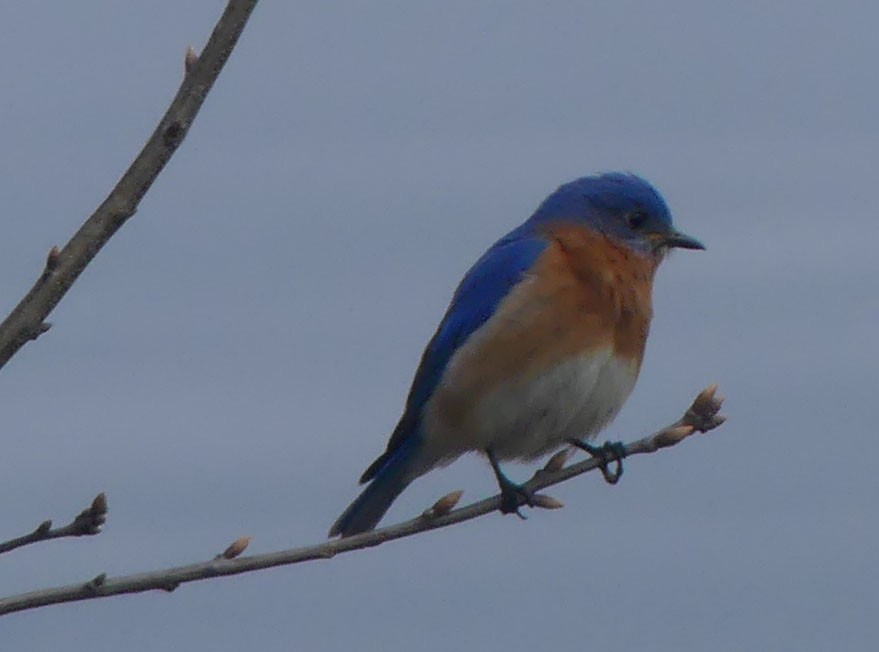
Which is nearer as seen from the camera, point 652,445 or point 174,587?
point 174,587

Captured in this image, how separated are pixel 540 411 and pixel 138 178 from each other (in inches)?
123

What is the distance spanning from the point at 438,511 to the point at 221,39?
153cm

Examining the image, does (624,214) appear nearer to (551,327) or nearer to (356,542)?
(551,327)

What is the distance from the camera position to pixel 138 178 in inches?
106

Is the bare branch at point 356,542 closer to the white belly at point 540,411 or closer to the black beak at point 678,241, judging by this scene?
the white belly at point 540,411

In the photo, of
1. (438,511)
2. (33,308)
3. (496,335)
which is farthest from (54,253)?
(496,335)

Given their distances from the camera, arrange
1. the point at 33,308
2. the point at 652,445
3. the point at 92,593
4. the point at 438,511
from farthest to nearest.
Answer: the point at 652,445 < the point at 438,511 < the point at 92,593 < the point at 33,308

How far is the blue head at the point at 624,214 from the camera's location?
6.43 m

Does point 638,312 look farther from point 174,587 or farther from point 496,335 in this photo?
point 174,587

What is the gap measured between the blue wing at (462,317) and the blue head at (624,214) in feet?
1.07

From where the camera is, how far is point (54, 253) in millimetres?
2748

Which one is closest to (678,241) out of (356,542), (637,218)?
(637,218)

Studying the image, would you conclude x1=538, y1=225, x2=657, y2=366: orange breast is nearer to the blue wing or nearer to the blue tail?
the blue wing

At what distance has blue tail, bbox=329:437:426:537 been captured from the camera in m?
5.95
